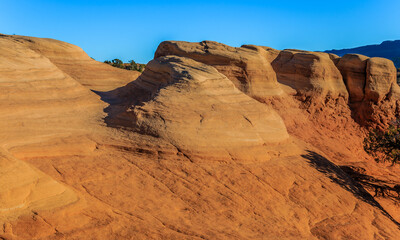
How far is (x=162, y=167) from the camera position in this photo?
25.9 ft

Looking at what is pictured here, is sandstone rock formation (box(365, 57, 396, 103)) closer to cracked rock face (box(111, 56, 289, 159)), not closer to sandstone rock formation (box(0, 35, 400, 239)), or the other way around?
sandstone rock formation (box(0, 35, 400, 239))

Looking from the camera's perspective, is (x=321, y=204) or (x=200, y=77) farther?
(x=200, y=77)

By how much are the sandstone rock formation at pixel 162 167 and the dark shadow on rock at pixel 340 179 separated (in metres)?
0.05

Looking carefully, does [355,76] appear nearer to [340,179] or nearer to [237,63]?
[237,63]

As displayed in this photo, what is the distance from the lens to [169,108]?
932 centimetres

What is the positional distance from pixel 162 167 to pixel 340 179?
5.37 m

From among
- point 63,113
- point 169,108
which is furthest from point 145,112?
point 63,113

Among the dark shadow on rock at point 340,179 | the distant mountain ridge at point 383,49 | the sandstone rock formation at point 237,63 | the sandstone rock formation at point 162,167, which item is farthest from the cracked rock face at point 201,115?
the distant mountain ridge at point 383,49

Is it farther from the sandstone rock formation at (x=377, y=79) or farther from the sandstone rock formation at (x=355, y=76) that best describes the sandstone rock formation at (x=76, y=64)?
the sandstone rock formation at (x=377, y=79)

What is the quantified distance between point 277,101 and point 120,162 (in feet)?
35.6

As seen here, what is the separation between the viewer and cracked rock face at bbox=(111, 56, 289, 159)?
8711mm

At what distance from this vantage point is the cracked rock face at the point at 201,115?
8.71 metres

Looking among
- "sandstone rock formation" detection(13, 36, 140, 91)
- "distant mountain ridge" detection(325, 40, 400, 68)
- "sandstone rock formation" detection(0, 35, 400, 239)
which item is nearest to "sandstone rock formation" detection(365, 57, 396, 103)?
"sandstone rock formation" detection(0, 35, 400, 239)

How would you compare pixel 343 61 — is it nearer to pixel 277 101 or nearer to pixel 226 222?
pixel 277 101
